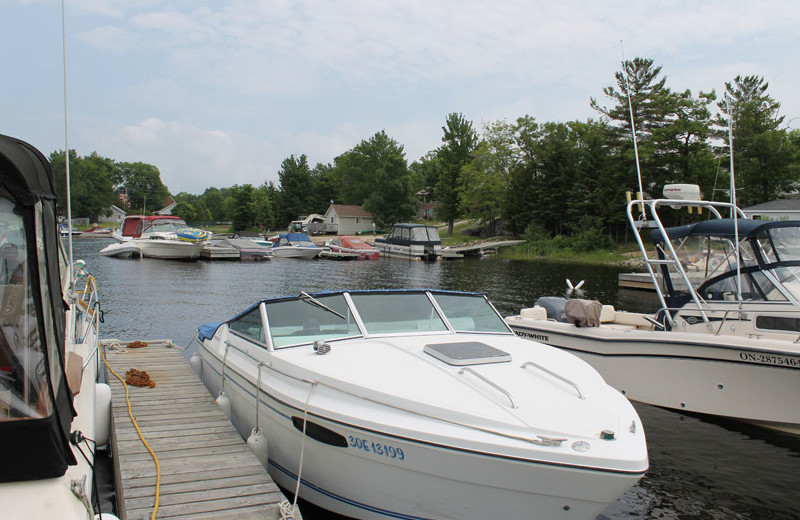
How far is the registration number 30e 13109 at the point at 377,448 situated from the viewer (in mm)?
4719

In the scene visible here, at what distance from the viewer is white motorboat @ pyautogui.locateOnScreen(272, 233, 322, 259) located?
45.0 metres

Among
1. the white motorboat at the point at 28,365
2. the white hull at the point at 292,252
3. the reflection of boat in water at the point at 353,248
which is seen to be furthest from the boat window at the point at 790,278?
the white hull at the point at 292,252

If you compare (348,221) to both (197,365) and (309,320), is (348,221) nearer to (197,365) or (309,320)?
(197,365)

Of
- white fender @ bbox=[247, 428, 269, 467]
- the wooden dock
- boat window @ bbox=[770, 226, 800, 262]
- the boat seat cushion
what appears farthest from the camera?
the wooden dock

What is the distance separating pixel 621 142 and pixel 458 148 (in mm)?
29176

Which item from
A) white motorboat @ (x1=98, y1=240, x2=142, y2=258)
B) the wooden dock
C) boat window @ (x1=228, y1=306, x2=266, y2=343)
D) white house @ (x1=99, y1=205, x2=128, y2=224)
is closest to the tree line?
the wooden dock

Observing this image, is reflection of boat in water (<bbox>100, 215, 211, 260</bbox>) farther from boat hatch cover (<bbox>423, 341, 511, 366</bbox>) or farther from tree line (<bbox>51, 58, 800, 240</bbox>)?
boat hatch cover (<bbox>423, 341, 511, 366</bbox>)

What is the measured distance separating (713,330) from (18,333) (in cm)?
985

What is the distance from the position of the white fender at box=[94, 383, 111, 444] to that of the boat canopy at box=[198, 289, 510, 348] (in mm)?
1781

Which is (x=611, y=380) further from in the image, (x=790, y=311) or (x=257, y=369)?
(x=257, y=369)

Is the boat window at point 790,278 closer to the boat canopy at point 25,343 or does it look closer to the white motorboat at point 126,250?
the boat canopy at point 25,343

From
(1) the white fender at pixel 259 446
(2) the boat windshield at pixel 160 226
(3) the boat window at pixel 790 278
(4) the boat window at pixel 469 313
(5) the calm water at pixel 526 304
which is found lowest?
(5) the calm water at pixel 526 304

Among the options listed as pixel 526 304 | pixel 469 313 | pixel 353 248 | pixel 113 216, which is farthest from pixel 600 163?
pixel 113 216

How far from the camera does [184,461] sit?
5.57 metres
